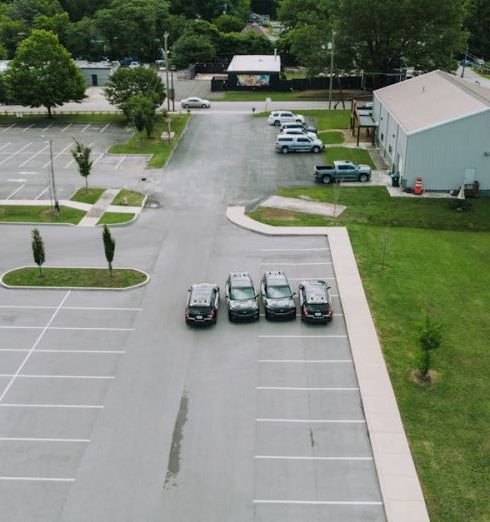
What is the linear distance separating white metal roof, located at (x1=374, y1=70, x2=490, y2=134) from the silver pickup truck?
476 centimetres

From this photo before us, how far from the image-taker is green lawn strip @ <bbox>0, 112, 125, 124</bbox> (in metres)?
79.8

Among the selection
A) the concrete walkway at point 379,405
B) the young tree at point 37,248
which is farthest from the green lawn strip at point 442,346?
the young tree at point 37,248

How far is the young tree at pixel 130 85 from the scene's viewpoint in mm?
76438

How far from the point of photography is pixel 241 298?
34344 millimetres

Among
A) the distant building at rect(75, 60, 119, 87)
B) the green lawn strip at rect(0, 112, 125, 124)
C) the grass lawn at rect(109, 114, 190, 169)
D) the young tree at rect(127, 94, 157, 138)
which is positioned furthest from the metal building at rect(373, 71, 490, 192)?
the distant building at rect(75, 60, 119, 87)

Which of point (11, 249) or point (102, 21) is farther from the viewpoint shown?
point (102, 21)

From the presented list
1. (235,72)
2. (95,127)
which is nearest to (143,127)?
(95,127)

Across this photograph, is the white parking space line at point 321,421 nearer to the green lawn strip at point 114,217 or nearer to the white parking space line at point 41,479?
the white parking space line at point 41,479

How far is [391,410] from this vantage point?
88.6ft

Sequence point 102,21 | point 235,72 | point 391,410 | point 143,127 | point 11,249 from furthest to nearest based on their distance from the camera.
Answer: point 102,21 < point 235,72 < point 143,127 < point 11,249 < point 391,410

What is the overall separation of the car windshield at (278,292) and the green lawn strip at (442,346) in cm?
446

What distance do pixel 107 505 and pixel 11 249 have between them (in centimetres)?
2495

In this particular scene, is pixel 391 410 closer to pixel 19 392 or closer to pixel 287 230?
pixel 19 392

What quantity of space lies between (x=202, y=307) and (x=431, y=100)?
33697 millimetres
